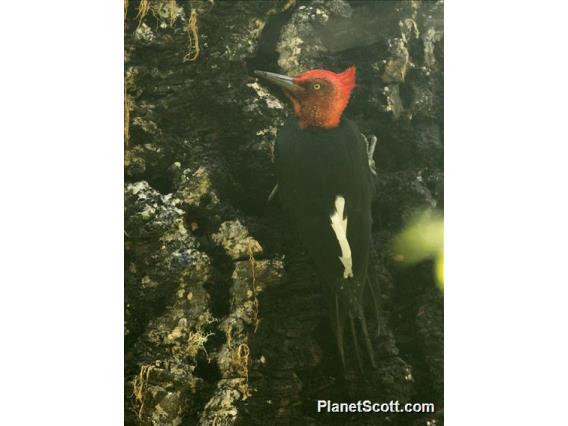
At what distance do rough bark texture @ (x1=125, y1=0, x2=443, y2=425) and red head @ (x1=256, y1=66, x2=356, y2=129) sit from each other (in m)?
0.03

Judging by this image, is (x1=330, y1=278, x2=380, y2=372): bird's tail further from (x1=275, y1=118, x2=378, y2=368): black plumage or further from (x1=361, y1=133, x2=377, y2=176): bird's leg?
(x1=361, y1=133, x2=377, y2=176): bird's leg

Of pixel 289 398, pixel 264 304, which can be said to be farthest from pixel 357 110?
pixel 289 398

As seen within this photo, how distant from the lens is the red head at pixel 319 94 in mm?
1675

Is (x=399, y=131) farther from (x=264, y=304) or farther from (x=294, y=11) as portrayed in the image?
(x=264, y=304)

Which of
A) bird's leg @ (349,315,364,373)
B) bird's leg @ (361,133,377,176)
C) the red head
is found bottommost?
bird's leg @ (349,315,364,373)

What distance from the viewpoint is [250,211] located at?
5.52 feet

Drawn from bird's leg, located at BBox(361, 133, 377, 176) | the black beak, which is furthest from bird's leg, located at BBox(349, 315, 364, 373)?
the black beak

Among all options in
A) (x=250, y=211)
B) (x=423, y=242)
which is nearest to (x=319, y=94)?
(x=250, y=211)

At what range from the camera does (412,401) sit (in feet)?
5.43

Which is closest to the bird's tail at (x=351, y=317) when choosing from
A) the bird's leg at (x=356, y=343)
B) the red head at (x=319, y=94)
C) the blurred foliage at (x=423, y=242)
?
the bird's leg at (x=356, y=343)

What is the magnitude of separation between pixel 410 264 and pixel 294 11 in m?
0.78

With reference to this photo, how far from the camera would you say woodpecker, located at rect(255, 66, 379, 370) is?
1672 mm

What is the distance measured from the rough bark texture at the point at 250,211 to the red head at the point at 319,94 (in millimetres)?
28

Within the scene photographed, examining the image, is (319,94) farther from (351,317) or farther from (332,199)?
(351,317)
